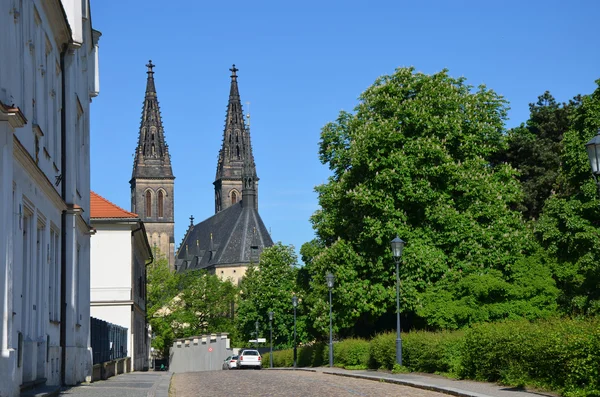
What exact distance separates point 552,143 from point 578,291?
777 inches

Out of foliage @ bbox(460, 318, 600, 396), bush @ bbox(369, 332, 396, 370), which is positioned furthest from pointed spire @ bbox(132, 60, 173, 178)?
foliage @ bbox(460, 318, 600, 396)

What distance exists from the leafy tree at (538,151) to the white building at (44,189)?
1393 inches

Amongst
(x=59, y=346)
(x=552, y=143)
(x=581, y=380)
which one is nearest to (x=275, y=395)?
(x=59, y=346)

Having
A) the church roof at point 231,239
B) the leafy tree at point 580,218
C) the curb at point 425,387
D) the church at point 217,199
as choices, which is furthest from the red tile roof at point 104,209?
the church at point 217,199

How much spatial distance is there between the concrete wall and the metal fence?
35.3m

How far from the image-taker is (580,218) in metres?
38.2

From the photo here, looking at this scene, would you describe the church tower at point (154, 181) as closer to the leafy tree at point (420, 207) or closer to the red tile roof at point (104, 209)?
the red tile roof at point (104, 209)

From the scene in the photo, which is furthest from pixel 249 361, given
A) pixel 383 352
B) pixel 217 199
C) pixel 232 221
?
pixel 217 199

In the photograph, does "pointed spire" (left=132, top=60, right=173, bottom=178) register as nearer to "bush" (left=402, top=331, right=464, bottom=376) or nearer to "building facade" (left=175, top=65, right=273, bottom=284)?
"building facade" (left=175, top=65, right=273, bottom=284)

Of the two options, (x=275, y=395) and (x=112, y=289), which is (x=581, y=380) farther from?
(x=112, y=289)

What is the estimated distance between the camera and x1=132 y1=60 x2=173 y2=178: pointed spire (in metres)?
167

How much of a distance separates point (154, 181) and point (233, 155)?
49.9 feet

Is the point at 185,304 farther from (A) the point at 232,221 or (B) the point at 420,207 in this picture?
(B) the point at 420,207

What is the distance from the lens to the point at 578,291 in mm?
40719
